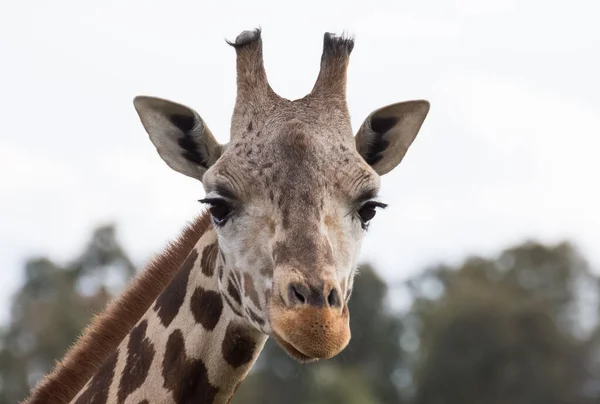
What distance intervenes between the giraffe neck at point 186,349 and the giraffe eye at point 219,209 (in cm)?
43

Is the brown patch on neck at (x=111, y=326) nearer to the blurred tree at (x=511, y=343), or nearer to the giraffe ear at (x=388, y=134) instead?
the giraffe ear at (x=388, y=134)

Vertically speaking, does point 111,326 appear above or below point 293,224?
below

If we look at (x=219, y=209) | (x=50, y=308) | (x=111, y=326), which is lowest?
(x=50, y=308)

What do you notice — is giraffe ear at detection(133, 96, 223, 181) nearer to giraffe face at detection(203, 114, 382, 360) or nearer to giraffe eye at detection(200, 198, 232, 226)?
giraffe face at detection(203, 114, 382, 360)

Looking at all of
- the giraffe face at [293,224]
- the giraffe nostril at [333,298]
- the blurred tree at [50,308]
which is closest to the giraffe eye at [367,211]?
the giraffe face at [293,224]

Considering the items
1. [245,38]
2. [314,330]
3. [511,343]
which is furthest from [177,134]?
[511,343]

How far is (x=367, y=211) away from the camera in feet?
28.9

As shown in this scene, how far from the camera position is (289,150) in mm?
8586

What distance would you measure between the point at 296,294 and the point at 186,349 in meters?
1.36

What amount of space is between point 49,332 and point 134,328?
56928mm

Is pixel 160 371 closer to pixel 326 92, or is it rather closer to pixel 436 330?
pixel 326 92

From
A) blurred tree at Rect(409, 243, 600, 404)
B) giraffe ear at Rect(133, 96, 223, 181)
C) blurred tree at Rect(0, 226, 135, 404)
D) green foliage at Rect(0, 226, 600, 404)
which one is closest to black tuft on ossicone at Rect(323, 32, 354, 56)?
giraffe ear at Rect(133, 96, 223, 181)

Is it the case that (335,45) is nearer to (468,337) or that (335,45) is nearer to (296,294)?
(296,294)

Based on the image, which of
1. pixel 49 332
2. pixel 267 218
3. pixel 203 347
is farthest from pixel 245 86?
pixel 49 332
